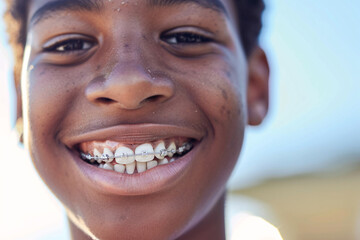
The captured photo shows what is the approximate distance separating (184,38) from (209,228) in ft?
2.72

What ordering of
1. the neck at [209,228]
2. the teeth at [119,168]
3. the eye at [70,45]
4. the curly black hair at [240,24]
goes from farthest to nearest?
the curly black hair at [240,24]
the neck at [209,228]
the eye at [70,45]
the teeth at [119,168]

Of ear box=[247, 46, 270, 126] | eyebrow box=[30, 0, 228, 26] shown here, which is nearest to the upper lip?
eyebrow box=[30, 0, 228, 26]

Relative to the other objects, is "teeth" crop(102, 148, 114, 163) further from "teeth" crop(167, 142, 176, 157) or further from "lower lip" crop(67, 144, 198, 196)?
"teeth" crop(167, 142, 176, 157)

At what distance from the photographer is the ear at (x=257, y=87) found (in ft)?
7.09

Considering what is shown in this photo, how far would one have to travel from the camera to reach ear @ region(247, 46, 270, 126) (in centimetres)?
216

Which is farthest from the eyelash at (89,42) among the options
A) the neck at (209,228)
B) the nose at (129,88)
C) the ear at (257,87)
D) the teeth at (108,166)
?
the neck at (209,228)

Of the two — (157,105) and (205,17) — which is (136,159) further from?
(205,17)

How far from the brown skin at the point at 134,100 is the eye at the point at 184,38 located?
2 centimetres

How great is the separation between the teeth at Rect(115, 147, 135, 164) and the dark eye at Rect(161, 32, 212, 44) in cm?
48

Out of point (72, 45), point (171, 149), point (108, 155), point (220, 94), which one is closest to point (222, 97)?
point (220, 94)

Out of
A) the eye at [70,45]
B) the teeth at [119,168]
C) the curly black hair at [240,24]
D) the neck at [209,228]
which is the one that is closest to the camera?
the teeth at [119,168]

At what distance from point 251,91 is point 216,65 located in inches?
24.2

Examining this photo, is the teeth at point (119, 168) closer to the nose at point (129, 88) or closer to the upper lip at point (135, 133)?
the upper lip at point (135, 133)

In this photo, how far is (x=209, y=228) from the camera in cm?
176
